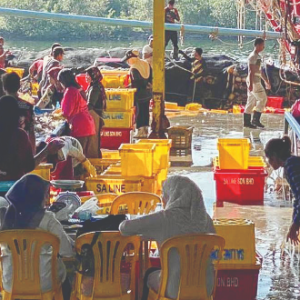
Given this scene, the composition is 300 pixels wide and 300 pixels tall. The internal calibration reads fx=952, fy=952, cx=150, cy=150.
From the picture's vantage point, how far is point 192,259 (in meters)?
5.48

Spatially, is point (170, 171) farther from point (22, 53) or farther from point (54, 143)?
point (22, 53)

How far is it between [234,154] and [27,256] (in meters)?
4.56

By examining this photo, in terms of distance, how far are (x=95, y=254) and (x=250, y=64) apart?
9.10m

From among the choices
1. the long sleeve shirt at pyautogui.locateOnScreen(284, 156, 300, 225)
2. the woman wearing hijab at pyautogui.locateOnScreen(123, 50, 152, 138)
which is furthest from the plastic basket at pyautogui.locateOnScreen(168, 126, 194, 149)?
the long sleeve shirt at pyautogui.locateOnScreen(284, 156, 300, 225)

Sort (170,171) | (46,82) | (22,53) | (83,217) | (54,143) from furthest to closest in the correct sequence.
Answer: (22,53) → (46,82) → (170,171) → (54,143) → (83,217)

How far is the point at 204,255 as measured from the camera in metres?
5.49

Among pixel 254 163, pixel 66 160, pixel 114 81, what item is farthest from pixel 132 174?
pixel 114 81

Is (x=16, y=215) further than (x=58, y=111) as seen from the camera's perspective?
No

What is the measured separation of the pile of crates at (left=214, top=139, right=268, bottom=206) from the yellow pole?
2596mm

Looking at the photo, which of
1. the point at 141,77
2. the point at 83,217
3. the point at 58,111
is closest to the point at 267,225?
the point at 83,217

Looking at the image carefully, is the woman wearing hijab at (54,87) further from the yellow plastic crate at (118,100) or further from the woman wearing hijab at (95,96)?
the woman wearing hijab at (95,96)

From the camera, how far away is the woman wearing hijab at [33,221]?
5.54m

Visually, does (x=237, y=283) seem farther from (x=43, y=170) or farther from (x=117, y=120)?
(x=117, y=120)

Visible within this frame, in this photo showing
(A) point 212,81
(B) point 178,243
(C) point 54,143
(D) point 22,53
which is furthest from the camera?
(D) point 22,53
